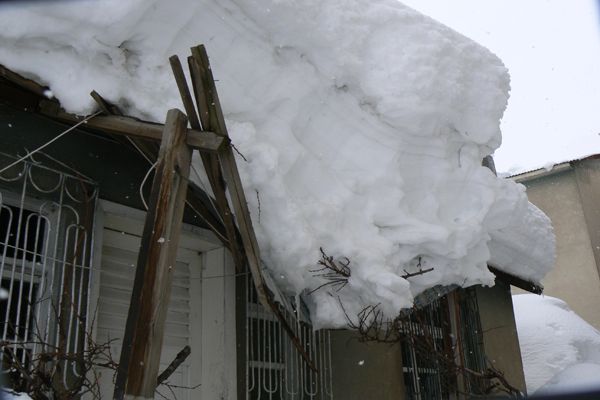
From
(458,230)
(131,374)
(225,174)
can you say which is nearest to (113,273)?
(225,174)

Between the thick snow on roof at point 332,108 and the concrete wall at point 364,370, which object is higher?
the thick snow on roof at point 332,108

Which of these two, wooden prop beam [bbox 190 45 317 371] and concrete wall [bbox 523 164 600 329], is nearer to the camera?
wooden prop beam [bbox 190 45 317 371]

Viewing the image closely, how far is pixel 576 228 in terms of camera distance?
49.3ft

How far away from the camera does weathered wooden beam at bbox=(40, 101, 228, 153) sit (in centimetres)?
285

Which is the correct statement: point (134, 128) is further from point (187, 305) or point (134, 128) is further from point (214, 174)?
point (187, 305)

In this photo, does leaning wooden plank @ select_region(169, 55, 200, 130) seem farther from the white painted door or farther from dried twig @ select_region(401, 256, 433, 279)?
dried twig @ select_region(401, 256, 433, 279)

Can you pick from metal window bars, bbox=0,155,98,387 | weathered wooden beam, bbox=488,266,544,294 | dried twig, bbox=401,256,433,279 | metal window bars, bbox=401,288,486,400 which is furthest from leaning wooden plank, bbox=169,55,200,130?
weathered wooden beam, bbox=488,266,544,294

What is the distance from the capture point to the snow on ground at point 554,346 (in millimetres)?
9789

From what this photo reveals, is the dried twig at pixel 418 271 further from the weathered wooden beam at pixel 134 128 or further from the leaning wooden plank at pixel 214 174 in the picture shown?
the weathered wooden beam at pixel 134 128

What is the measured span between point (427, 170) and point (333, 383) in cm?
205

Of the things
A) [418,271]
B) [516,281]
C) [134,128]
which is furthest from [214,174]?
[516,281]

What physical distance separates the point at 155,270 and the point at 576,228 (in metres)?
14.7

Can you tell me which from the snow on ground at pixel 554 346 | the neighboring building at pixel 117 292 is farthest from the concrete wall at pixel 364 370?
the snow on ground at pixel 554 346

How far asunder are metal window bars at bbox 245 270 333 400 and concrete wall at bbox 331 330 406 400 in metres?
0.11
